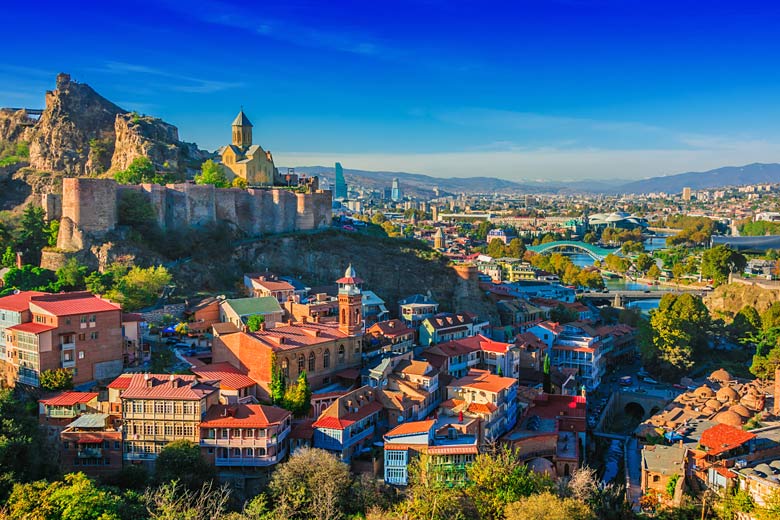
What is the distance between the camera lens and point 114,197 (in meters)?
30.1

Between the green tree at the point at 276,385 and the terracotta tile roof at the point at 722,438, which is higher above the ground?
the green tree at the point at 276,385

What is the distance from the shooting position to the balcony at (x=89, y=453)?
18.9 metres

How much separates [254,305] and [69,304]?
716 centimetres

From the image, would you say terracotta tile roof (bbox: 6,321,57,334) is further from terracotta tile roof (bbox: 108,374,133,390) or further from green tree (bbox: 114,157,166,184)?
green tree (bbox: 114,157,166,184)

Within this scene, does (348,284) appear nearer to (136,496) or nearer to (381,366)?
(381,366)

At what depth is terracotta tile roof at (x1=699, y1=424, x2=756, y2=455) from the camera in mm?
21483

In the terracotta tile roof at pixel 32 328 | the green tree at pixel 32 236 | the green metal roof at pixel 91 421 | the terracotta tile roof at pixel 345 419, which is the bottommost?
the terracotta tile roof at pixel 345 419

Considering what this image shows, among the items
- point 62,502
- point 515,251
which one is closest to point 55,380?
point 62,502

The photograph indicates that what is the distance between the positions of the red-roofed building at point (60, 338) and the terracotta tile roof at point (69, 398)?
100 cm

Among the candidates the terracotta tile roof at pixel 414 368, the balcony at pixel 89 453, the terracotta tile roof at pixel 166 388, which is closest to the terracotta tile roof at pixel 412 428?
the terracotta tile roof at pixel 414 368

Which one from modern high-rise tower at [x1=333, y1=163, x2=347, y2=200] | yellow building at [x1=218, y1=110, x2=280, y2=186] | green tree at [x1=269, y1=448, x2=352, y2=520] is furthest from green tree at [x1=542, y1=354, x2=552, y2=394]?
modern high-rise tower at [x1=333, y1=163, x2=347, y2=200]

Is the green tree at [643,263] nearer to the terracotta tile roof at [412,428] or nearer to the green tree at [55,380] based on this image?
the terracotta tile roof at [412,428]

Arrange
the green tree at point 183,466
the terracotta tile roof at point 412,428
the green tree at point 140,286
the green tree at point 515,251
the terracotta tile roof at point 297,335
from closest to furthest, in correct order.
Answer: the green tree at point 183,466
the terracotta tile roof at point 412,428
the terracotta tile roof at point 297,335
the green tree at point 140,286
the green tree at point 515,251

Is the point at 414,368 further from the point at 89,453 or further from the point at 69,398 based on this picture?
the point at 69,398
